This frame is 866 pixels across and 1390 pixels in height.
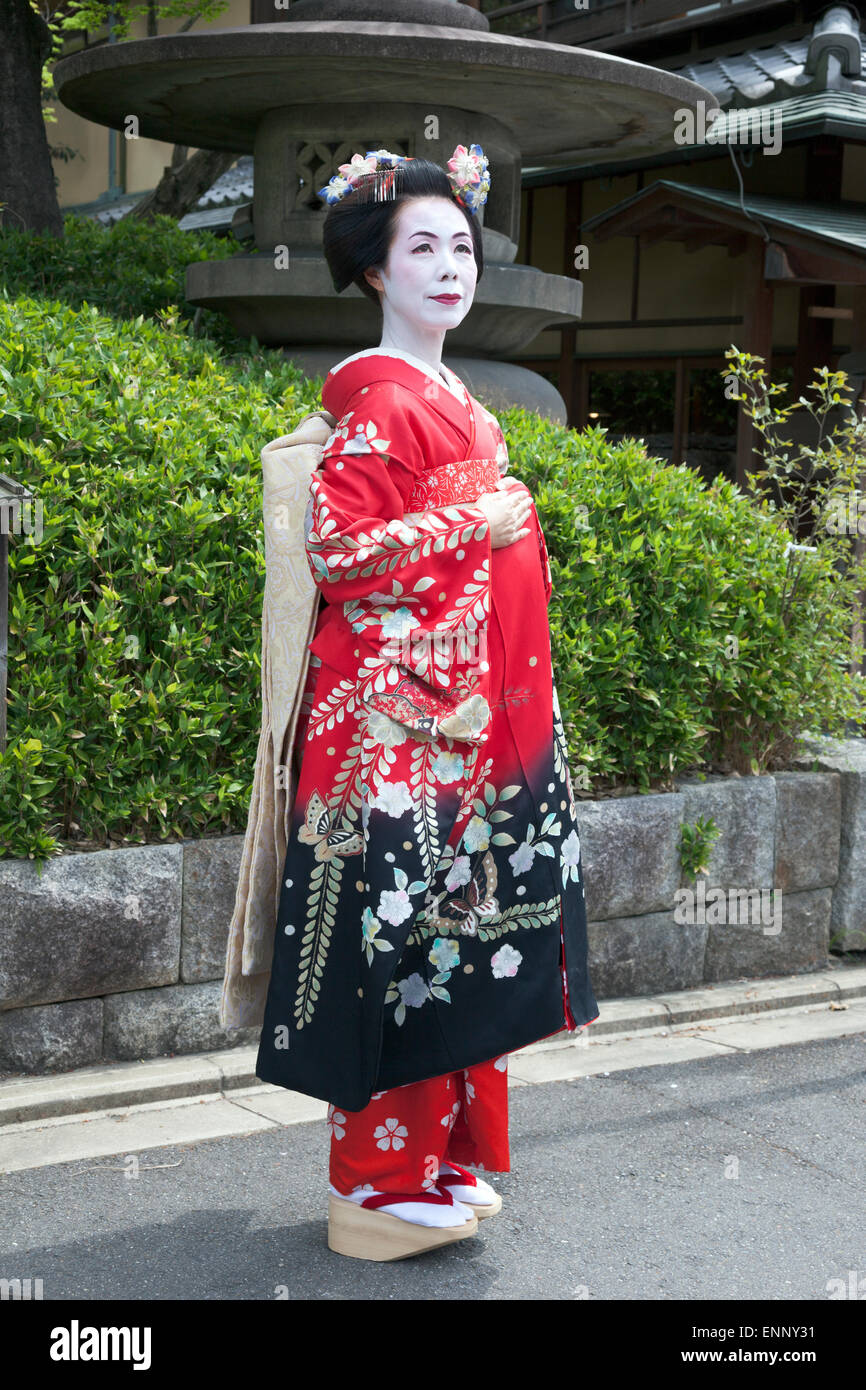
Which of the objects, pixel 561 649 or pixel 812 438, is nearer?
pixel 561 649

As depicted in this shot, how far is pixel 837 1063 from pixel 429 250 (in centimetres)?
290

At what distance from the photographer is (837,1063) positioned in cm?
449

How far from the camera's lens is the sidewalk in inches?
145

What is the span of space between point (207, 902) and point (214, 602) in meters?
0.89

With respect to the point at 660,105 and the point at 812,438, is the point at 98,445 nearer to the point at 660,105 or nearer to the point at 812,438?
the point at 660,105

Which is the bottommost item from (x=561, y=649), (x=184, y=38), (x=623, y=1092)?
(x=623, y=1092)

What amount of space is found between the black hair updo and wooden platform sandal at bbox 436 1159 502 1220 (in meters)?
2.06

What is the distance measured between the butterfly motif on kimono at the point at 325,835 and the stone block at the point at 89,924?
1078 mm

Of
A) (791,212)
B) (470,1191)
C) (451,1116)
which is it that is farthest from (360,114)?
(470,1191)

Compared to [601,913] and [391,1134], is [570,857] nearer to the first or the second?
[391,1134]

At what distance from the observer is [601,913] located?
4789 mm

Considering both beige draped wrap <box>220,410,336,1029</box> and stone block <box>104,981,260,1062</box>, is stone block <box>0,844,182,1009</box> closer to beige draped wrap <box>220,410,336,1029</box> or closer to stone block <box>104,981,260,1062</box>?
stone block <box>104,981,260,1062</box>

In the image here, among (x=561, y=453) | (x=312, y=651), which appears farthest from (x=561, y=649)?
(x=312, y=651)

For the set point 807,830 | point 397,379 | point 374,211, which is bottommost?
point 807,830
